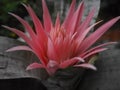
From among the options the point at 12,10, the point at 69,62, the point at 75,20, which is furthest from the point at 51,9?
the point at 69,62

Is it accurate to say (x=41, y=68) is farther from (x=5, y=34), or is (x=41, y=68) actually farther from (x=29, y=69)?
(x=5, y=34)

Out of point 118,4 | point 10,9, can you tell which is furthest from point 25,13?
point 118,4

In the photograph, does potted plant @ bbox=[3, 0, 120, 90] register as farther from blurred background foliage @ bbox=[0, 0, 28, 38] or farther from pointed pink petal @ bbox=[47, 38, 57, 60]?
blurred background foliage @ bbox=[0, 0, 28, 38]

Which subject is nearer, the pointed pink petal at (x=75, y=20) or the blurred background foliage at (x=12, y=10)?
the pointed pink petal at (x=75, y=20)

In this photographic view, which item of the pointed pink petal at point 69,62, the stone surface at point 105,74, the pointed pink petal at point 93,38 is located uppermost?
the pointed pink petal at point 93,38

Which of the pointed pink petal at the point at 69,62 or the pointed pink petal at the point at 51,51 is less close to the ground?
the pointed pink petal at the point at 51,51

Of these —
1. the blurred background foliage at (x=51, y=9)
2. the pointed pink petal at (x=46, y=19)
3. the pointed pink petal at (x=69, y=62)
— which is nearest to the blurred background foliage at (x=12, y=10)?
the blurred background foliage at (x=51, y=9)

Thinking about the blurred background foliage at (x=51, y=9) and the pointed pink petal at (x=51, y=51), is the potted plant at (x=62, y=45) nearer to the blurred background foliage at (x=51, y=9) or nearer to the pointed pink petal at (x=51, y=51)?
the pointed pink petal at (x=51, y=51)

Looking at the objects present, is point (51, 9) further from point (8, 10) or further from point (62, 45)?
point (62, 45)
